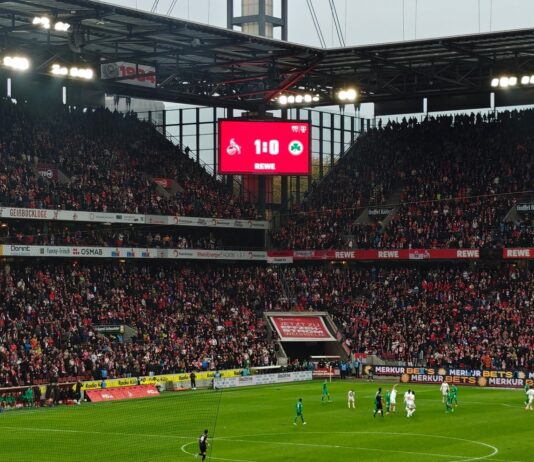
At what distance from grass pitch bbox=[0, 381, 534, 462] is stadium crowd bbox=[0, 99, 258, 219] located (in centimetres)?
1642

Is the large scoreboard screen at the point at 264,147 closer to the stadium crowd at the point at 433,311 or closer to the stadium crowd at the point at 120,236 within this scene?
the stadium crowd at the point at 120,236

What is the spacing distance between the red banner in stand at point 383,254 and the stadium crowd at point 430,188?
63cm

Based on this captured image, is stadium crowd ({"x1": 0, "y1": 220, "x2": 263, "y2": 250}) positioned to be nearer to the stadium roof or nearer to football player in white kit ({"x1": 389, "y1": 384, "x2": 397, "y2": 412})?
the stadium roof

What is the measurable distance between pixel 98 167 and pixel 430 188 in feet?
79.3

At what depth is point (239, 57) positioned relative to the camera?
74.4 m

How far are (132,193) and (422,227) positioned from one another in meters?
20.4

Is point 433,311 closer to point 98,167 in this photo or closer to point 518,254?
point 518,254

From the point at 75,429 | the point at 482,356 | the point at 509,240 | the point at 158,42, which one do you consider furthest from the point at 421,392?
the point at 158,42

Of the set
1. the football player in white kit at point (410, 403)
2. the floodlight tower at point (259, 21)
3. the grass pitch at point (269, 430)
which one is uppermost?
the floodlight tower at point (259, 21)

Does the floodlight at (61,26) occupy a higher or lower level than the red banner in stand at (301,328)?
higher

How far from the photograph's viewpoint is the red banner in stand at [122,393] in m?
57.5

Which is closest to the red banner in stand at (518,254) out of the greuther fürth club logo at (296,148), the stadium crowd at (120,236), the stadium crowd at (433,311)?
the stadium crowd at (433,311)

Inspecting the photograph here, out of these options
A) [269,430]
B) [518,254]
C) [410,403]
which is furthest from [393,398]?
[518,254]

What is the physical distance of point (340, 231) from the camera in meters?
81.6
